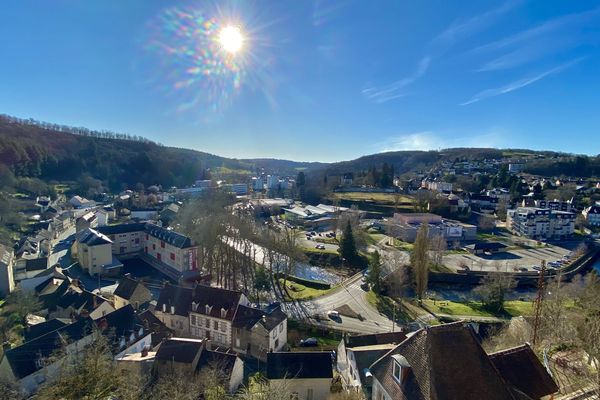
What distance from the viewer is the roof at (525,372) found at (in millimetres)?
10430

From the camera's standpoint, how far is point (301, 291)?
109 feet

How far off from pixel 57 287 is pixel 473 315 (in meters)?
35.3

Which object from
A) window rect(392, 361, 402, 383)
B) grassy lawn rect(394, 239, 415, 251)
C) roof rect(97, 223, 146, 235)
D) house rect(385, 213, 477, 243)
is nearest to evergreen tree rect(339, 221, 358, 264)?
grassy lawn rect(394, 239, 415, 251)

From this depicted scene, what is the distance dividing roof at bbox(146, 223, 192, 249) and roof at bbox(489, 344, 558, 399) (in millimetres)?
31213

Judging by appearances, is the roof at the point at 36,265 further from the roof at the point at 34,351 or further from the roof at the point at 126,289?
the roof at the point at 34,351

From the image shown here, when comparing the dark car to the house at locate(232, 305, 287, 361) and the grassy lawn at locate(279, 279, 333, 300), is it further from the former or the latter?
the grassy lawn at locate(279, 279, 333, 300)

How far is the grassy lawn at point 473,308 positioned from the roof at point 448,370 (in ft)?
69.8

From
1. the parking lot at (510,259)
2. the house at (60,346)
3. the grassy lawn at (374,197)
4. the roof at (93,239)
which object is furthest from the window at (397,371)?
the grassy lawn at (374,197)

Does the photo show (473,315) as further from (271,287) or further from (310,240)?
(310,240)

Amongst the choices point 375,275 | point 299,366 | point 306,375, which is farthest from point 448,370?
point 375,275

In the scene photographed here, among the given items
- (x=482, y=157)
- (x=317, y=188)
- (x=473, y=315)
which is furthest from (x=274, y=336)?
(x=482, y=157)

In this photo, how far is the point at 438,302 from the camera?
3216 cm

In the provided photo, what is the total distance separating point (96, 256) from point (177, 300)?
17.8 metres

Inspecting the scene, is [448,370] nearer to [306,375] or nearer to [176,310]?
[306,375]
